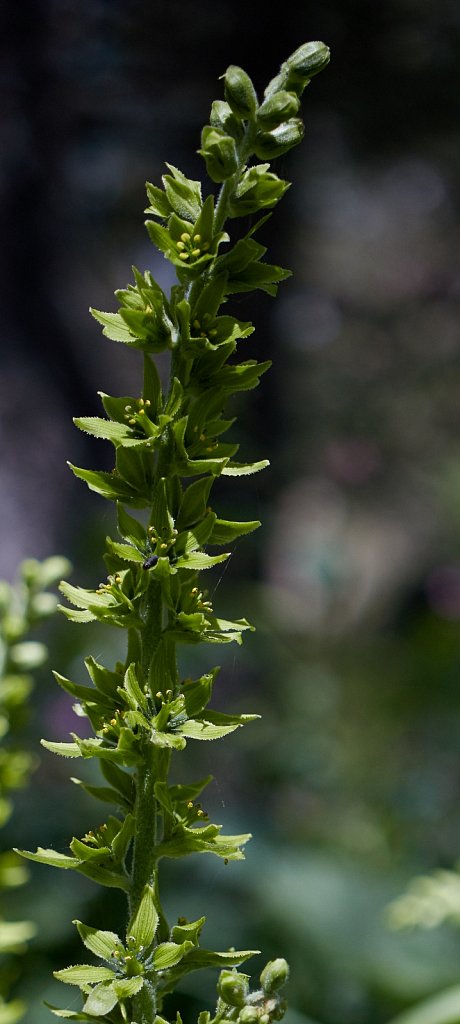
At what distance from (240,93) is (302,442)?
464 centimetres

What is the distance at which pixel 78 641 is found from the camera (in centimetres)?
267

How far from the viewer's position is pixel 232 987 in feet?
1.53

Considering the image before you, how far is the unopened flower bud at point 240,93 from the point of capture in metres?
0.48

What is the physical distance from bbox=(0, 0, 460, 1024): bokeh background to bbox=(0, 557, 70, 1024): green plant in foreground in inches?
47.1

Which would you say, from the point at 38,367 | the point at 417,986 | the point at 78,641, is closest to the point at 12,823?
the point at 78,641

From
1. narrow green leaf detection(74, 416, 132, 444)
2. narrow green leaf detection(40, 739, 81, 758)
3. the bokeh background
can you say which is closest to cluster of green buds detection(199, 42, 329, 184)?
narrow green leaf detection(74, 416, 132, 444)

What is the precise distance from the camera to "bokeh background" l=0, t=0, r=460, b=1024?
2.37 meters

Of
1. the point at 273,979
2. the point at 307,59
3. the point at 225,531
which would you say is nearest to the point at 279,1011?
the point at 273,979

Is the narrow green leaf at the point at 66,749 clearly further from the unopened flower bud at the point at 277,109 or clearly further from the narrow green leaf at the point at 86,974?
the unopened flower bud at the point at 277,109

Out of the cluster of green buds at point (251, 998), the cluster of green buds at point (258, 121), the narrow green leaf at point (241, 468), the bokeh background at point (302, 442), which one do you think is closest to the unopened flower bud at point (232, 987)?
the cluster of green buds at point (251, 998)

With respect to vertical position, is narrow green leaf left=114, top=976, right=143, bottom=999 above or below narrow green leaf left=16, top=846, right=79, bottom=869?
below

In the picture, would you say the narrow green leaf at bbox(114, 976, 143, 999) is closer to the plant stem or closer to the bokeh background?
the plant stem

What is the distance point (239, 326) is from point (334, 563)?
12.0 feet

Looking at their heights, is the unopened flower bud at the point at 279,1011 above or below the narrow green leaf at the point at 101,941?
below
